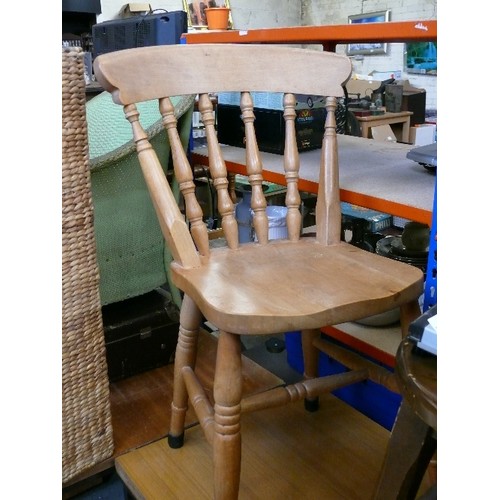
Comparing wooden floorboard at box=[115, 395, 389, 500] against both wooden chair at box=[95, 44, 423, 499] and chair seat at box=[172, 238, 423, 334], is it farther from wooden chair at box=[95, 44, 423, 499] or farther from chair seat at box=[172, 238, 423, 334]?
chair seat at box=[172, 238, 423, 334]

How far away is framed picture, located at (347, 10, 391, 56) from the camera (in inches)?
193

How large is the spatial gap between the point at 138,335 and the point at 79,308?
419mm

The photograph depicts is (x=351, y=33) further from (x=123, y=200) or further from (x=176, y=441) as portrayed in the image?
(x=176, y=441)

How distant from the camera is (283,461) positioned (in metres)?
1.21

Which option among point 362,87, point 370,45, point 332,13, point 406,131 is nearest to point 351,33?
point 406,131

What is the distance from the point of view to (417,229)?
1.38 m

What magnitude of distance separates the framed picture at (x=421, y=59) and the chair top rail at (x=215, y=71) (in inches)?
152

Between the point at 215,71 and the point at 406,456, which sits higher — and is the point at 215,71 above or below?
above

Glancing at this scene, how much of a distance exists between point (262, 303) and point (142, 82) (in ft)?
1.54

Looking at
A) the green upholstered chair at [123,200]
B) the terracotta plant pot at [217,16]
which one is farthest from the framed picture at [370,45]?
the green upholstered chair at [123,200]

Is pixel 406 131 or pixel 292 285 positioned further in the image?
pixel 406 131

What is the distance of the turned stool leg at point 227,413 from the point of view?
2.89ft
